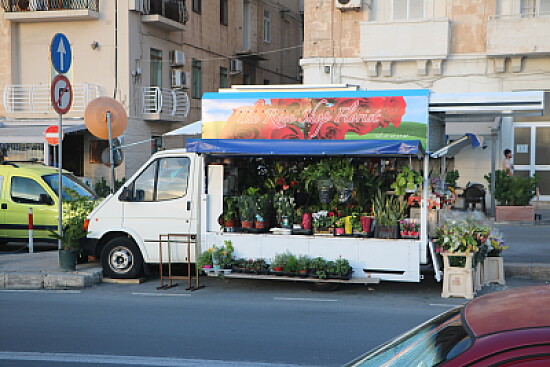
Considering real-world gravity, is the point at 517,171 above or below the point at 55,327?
above

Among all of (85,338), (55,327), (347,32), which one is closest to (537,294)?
(85,338)

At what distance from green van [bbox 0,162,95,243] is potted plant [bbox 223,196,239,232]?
16.8 ft

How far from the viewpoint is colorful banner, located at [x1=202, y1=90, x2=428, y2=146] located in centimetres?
984

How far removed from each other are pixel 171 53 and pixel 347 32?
29.7 ft

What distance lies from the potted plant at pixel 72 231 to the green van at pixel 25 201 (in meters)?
2.20

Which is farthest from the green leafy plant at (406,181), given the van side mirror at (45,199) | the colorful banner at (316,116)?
the van side mirror at (45,199)

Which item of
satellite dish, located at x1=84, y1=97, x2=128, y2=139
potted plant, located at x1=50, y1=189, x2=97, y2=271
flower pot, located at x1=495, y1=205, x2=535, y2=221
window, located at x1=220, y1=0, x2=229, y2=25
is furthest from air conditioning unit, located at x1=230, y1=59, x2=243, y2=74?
potted plant, located at x1=50, y1=189, x2=97, y2=271

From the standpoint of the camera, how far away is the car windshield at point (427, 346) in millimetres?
2410

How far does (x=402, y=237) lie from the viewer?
10.2m

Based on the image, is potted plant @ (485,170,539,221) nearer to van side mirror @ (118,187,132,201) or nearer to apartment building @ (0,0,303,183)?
van side mirror @ (118,187,132,201)

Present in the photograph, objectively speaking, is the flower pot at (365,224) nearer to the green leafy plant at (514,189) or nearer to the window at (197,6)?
the green leafy plant at (514,189)

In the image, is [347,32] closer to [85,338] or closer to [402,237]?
[402,237]

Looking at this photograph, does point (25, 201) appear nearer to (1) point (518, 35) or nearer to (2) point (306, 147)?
(2) point (306, 147)

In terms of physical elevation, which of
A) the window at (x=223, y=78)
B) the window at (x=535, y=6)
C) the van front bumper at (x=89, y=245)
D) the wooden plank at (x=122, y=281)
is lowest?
the wooden plank at (x=122, y=281)
